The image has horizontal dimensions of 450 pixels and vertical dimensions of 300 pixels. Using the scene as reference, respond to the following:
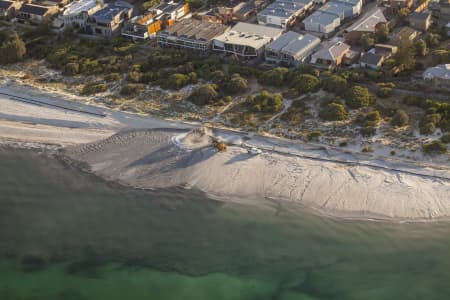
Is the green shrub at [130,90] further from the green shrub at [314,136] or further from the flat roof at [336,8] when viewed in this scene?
the flat roof at [336,8]

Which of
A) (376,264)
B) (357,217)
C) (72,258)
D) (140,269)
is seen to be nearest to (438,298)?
(376,264)

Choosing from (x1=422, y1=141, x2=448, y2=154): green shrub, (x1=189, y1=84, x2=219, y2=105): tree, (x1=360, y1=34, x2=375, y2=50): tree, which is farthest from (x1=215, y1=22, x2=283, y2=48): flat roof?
(x1=422, y1=141, x2=448, y2=154): green shrub

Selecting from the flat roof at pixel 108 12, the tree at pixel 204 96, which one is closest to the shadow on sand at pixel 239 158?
the tree at pixel 204 96

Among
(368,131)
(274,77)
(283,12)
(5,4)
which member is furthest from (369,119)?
(5,4)

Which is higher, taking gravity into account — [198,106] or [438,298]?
[198,106]

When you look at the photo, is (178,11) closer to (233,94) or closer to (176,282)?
(233,94)

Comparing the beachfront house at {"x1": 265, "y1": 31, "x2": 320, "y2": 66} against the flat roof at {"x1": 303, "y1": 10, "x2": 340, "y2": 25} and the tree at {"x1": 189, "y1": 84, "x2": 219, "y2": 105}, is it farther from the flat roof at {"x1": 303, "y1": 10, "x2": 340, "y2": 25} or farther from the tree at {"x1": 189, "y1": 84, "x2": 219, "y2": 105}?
the tree at {"x1": 189, "y1": 84, "x2": 219, "y2": 105}
